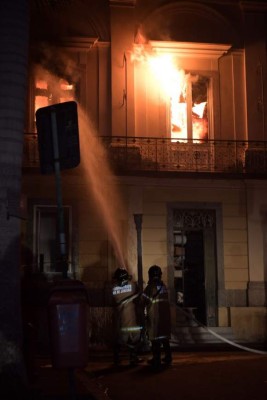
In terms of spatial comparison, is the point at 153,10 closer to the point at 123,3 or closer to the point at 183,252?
the point at 123,3

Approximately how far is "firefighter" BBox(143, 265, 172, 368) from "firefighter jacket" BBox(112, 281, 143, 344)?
0.73 feet

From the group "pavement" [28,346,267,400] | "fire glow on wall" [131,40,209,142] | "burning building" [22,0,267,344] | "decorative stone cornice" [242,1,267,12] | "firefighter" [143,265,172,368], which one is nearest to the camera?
"pavement" [28,346,267,400]

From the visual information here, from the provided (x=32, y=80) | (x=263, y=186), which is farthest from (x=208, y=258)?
(x=32, y=80)

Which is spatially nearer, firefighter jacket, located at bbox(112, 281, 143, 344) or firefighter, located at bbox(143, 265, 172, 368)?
firefighter, located at bbox(143, 265, 172, 368)

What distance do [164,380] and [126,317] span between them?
69.3 inches

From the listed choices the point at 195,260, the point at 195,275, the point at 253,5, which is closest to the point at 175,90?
the point at 253,5

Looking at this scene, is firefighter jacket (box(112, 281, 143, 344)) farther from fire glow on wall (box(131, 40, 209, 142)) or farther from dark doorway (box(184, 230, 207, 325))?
fire glow on wall (box(131, 40, 209, 142))

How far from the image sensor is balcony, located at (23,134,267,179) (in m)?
16.2

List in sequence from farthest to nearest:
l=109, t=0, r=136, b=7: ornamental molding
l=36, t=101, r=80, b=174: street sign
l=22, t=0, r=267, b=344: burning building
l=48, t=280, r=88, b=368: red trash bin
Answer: l=109, t=0, r=136, b=7: ornamental molding < l=22, t=0, r=267, b=344: burning building < l=36, t=101, r=80, b=174: street sign < l=48, t=280, r=88, b=368: red trash bin

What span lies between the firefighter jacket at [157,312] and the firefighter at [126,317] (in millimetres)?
248

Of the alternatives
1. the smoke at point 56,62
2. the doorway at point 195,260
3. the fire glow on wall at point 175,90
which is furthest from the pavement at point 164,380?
the smoke at point 56,62

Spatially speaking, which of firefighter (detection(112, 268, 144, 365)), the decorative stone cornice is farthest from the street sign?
the decorative stone cornice

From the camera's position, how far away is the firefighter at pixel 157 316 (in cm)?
1001

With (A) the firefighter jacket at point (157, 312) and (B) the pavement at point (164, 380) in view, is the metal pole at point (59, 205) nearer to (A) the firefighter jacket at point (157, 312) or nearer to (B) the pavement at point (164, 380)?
(B) the pavement at point (164, 380)
